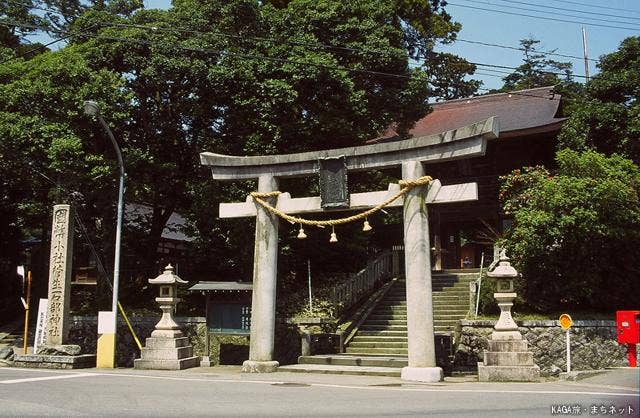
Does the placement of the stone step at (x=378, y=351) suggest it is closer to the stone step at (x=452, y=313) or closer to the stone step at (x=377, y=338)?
the stone step at (x=377, y=338)

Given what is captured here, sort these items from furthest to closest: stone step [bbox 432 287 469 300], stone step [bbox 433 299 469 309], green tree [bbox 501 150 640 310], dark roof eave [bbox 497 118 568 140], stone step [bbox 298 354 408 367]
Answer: dark roof eave [bbox 497 118 568 140]
stone step [bbox 432 287 469 300]
stone step [bbox 433 299 469 309]
green tree [bbox 501 150 640 310]
stone step [bbox 298 354 408 367]

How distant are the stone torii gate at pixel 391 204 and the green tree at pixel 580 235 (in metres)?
4.40

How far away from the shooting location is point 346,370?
46.8 feet

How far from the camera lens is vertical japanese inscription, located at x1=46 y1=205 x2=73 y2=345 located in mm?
16109

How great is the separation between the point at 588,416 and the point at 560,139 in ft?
50.3

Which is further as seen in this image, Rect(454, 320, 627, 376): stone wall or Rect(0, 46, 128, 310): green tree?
Rect(0, 46, 128, 310): green tree

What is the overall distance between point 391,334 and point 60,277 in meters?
10.3

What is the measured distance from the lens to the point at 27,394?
386 inches

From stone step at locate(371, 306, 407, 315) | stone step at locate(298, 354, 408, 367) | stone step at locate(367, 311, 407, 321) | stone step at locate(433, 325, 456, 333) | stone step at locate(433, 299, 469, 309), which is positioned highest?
stone step at locate(433, 299, 469, 309)

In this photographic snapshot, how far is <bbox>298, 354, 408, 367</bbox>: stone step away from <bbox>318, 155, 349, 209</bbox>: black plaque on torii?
172 inches

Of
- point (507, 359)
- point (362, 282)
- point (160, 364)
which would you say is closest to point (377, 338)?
point (362, 282)

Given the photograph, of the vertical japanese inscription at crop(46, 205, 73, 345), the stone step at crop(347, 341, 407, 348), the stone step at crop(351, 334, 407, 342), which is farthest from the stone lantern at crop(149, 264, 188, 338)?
the stone step at crop(351, 334, 407, 342)

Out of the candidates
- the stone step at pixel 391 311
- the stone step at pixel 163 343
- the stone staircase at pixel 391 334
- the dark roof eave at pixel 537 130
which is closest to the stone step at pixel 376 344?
the stone staircase at pixel 391 334

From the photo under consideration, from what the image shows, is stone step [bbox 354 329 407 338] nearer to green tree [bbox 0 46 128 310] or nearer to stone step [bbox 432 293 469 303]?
stone step [bbox 432 293 469 303]
